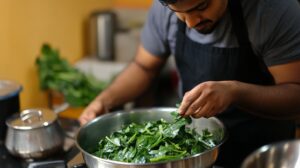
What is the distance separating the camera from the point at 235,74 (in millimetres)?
1427

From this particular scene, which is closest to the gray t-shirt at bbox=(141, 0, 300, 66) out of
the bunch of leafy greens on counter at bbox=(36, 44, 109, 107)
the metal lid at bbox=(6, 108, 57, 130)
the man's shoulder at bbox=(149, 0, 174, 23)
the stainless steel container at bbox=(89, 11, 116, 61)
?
the man's shoulder at bbox=(149, 0, 174, 23)

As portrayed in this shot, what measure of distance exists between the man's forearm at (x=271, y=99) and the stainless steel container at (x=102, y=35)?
150cm

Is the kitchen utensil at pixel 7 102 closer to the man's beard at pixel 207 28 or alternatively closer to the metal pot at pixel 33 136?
the metal pot at pixel 33 136

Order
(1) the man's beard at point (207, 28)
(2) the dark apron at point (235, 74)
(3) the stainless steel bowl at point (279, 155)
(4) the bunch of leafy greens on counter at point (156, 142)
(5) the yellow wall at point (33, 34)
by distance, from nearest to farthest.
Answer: (3) the stainless steel bowl at point (279, 155) → (4) the bunch of leafy greens on counter at point (156, 142) → (1) the man's beard at point (207, 28) → (2) the dark apron at point (235, 74) → (5) the yellow wall at point (33, 34)

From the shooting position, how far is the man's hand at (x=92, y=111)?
1.52 m

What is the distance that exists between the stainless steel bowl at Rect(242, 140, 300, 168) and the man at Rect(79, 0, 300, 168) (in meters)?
0.17

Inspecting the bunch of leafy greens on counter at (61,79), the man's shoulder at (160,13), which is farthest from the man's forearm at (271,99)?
the bunch of leafy greens on counter at (61,79)

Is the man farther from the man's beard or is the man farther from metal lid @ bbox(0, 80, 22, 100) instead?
metal lid @ bbox(0, 80, 22, 100)

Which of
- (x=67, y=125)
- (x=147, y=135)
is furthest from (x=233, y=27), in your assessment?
(x=67, y=125)

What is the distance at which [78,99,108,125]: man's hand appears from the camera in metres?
1.52

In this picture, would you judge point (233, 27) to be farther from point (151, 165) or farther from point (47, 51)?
point (47, 51)

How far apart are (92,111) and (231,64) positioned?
0.47 m

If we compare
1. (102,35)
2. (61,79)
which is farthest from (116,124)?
(102,35)

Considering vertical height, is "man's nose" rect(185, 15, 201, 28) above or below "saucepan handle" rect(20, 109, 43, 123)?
above
